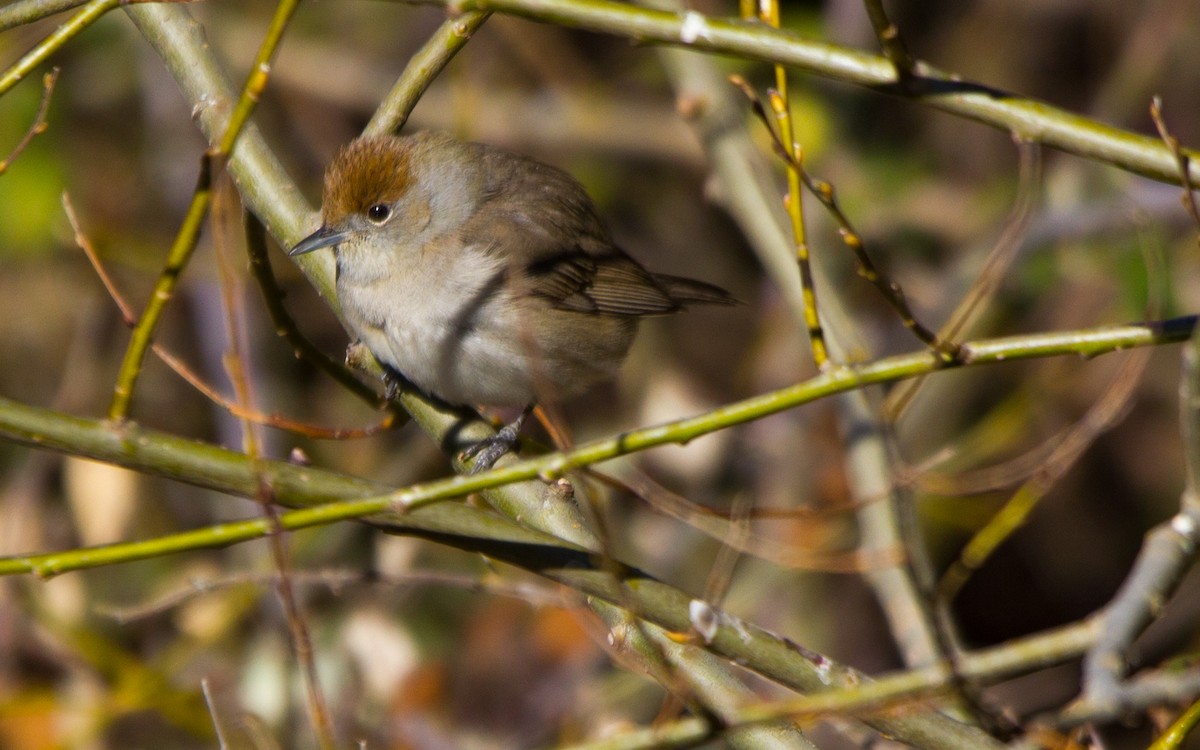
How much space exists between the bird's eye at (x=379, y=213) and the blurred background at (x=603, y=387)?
1.00 meters

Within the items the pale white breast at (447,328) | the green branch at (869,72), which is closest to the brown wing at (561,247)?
the pale white breast at (447,328)

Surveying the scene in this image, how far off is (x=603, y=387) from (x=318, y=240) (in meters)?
4.21

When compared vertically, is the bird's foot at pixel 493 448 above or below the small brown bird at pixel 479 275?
below

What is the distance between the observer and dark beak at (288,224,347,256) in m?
3.55

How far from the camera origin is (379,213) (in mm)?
4184

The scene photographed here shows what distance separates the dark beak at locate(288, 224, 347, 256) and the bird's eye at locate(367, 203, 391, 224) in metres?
0.24

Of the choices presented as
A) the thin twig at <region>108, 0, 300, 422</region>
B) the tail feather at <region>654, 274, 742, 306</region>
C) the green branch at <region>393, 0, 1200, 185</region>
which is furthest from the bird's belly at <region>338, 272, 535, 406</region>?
the green branch at <region>393, 0, 1200, 185</region>

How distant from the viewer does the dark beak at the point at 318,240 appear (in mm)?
3555

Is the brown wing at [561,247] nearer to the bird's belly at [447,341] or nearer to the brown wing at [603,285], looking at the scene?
the brown wing at [603,285]

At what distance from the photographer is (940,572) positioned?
24.7 ft

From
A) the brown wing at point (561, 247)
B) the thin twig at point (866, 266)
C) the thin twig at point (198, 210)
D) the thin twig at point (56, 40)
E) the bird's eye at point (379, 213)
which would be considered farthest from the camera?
the brown wing at point (561, 247)

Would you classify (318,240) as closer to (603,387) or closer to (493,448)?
(493,448)

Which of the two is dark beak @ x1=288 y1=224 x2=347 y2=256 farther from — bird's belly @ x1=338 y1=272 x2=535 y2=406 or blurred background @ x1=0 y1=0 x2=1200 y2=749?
blurred background @ x1=0 y1=0 x2=1200 y2=749

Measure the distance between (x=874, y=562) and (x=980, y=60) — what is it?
4971 mm
